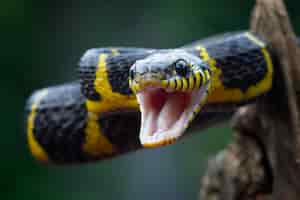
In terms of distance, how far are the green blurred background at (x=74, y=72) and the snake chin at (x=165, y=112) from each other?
2848 mm

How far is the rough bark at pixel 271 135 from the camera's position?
253 centimetres

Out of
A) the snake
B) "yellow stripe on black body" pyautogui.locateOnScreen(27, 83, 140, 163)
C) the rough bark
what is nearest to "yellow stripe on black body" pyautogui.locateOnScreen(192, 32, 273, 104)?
the snake

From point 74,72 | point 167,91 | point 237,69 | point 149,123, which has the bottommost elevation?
point 149,123

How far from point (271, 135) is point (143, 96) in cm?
102

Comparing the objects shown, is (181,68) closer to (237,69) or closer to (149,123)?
(149,123)

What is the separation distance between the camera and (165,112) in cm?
189

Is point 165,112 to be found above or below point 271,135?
above

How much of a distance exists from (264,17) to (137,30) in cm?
247

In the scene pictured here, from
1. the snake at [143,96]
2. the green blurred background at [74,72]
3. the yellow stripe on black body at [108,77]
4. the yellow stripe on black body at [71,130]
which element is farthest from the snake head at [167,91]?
the green blurred background at [74,72]

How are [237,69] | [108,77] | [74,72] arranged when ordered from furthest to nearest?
[74,72] < [237,69] < [108,77]

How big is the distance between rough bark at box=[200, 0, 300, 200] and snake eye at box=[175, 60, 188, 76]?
79 cm

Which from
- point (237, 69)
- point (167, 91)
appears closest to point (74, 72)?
point (237, 69)

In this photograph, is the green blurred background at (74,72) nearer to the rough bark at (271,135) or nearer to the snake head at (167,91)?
the rough bark at (271,135)

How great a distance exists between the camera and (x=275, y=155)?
262cm
